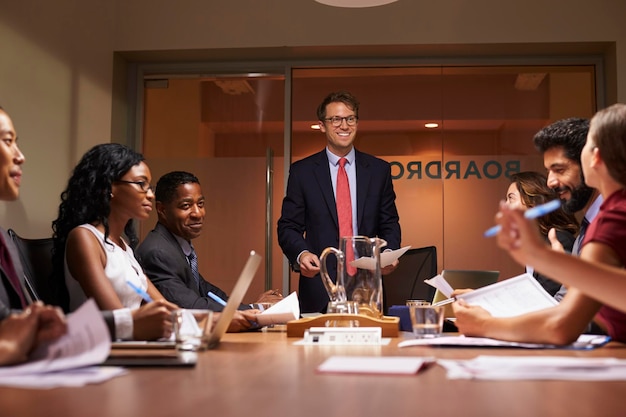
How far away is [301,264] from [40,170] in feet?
5.41

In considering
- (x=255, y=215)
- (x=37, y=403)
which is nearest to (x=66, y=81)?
(x=255, y=215)

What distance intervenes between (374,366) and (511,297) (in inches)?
32.1

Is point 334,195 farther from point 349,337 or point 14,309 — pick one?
point 14,309

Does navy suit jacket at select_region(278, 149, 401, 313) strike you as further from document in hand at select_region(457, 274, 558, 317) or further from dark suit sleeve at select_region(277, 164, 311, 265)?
document in hand at select_region(457, 274, 558, 317)

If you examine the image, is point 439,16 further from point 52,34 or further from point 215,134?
point 52,34

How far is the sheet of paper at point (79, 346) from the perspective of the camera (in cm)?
113

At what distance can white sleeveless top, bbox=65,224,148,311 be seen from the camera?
96.7 inches

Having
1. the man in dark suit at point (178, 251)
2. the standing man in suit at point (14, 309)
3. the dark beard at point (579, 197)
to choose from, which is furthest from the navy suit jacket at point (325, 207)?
the standing man in suit at point (14, 309)

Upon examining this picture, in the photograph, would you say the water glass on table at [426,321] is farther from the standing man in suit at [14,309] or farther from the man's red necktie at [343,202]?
the man's red necktie at [343,202]

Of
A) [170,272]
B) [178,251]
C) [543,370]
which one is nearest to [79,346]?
[543,370]

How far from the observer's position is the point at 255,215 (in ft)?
17.3

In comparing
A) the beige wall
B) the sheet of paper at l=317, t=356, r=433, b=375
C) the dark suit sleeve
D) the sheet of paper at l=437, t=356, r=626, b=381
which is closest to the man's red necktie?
the dark suit sleeve

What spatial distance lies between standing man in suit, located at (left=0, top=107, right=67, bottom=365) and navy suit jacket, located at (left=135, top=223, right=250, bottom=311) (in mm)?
796

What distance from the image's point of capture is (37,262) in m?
2.58
